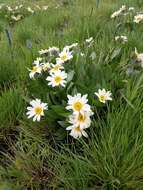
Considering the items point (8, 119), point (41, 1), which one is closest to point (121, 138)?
point (8, 119)

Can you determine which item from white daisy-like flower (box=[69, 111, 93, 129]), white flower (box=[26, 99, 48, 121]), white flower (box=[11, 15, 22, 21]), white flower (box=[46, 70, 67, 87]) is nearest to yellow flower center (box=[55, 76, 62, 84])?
white flower (box=[46, 70, 67, 87])

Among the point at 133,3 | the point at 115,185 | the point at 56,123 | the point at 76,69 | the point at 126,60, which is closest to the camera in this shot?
the point at 115,185

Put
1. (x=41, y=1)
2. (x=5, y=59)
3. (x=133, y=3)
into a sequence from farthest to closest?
(x=41, y=1) < (x=133, y=3) < (x=5, y=59)

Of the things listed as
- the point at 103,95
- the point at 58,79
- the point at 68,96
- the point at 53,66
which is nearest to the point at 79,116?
the point at 68,96

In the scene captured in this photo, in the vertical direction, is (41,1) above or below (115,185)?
above

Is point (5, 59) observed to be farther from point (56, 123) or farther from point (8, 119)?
point (56, 123)

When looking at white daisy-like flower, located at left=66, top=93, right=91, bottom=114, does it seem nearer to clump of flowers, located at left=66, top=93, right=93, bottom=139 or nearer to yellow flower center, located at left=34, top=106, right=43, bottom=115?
clump of flowers, located at left=66, top=93, right=93, bottom=139
